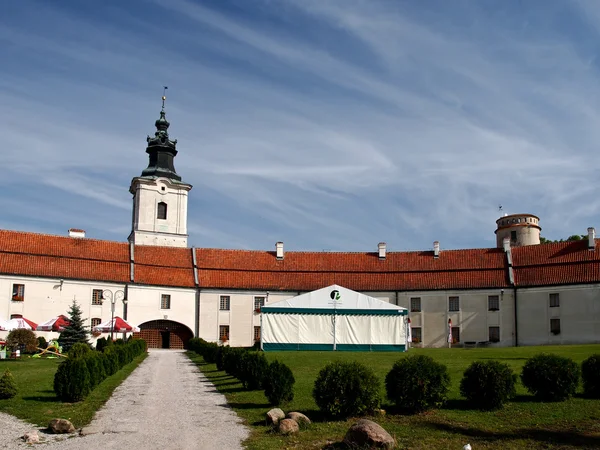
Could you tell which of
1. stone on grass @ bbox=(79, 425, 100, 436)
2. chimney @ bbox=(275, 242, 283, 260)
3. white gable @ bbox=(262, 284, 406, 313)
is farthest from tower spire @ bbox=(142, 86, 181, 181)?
stone on grass @ bbox=(79, 425, 100, 436)

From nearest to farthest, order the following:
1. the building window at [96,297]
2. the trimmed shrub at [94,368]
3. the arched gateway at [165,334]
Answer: the trimmed shrub at [94,368], the building window at [96,297], the arched gateway at [165,334]

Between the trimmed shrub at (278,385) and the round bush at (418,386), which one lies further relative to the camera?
the trimmed shrub at (278,385)

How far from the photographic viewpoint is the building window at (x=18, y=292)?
46906 mm

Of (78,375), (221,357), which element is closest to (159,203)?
(221,357)

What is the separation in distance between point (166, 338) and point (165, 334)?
324mm

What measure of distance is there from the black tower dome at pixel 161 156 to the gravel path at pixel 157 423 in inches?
1756

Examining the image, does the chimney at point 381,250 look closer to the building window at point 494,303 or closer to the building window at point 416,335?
the building window at point 416,335

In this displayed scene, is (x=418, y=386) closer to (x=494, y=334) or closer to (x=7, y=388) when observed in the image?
(x=7, y=388)

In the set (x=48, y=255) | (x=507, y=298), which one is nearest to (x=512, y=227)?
(x=507, y=298)

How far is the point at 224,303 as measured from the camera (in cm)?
5425

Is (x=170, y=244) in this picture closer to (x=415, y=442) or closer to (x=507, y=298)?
(x=507, y=298)

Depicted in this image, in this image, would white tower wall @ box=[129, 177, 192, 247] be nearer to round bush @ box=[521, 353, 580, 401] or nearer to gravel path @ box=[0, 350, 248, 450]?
gravel path @ box=[0, 350, 248, 450]

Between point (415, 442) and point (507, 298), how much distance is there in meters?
40.1

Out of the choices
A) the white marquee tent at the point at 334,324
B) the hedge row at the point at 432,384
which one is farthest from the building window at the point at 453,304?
the hedge row at the point at 432,384
